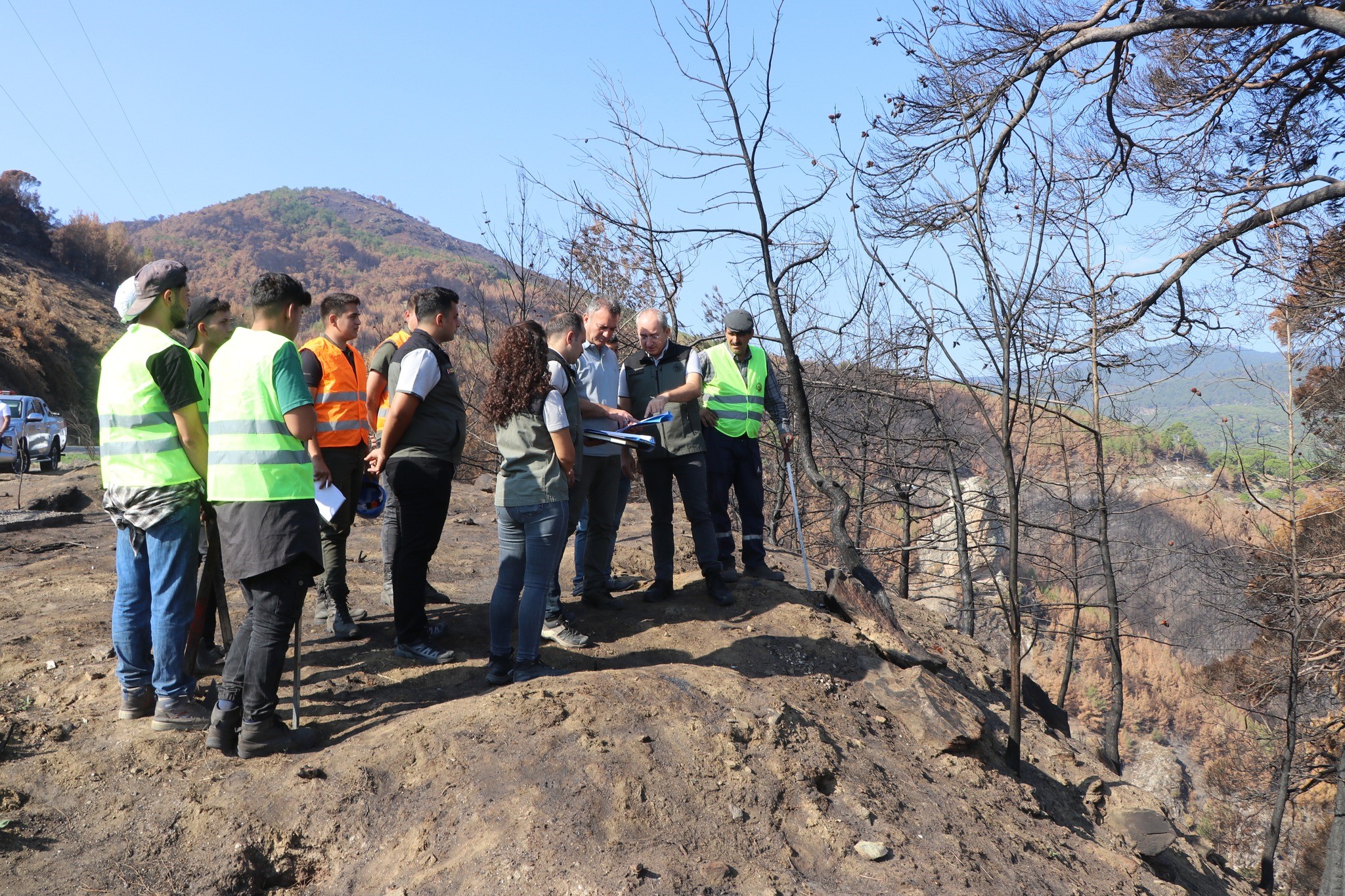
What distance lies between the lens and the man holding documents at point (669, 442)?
17.2 feet

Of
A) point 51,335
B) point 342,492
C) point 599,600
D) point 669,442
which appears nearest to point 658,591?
point 599,600

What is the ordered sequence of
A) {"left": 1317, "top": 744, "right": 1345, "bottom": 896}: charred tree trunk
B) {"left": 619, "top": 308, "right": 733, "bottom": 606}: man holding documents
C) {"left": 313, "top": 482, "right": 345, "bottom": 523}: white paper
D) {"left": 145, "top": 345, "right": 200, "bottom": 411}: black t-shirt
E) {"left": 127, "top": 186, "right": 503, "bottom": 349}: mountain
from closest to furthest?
{"left": 145, "top": 345, "right": 200, "bottom": 411}: black t-shirt < {"left": 313, "top": 482, "right": 345, "bottom": 523}: white paper < {"left": 619, "top": 308, "right": 733, "bottom": 606}: man holding documents < {"left": 1317, "top": 744, "right": 1345, "bottom": 896}: charred tree trunk < {"left": 127, "top": 186, "right": 503, "bottom": 349}: mountain

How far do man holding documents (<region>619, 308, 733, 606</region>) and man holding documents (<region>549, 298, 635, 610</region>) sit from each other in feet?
0.65

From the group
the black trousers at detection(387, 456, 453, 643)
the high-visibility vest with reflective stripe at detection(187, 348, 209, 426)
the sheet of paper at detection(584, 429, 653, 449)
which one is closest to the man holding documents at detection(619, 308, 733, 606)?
the sheet of paper at detection(584, 429, 653, 449)

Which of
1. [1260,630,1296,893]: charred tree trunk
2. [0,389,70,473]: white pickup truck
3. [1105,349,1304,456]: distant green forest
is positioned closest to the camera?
[1105,349,1304,456]: distant green forest

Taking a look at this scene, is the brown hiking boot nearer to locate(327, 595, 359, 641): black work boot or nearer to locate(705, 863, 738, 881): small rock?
locate(327, 595, 359, 641): black work boot

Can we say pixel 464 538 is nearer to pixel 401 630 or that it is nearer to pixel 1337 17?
pixel 401 630

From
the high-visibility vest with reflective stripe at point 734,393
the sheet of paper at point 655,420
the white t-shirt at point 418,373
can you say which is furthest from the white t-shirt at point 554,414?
the high-visibility vest with reflective stripe at point 734,393

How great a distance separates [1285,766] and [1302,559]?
8.11 feet

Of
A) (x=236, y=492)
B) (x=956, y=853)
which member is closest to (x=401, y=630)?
(x=236, y=492)

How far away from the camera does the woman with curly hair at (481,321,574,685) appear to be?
4.03 meters

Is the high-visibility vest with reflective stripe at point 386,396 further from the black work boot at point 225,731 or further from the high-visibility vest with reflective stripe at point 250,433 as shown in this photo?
the black work boot at point 225,731

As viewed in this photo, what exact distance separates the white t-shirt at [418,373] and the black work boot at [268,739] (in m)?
1.70

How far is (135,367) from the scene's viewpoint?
139 inches
